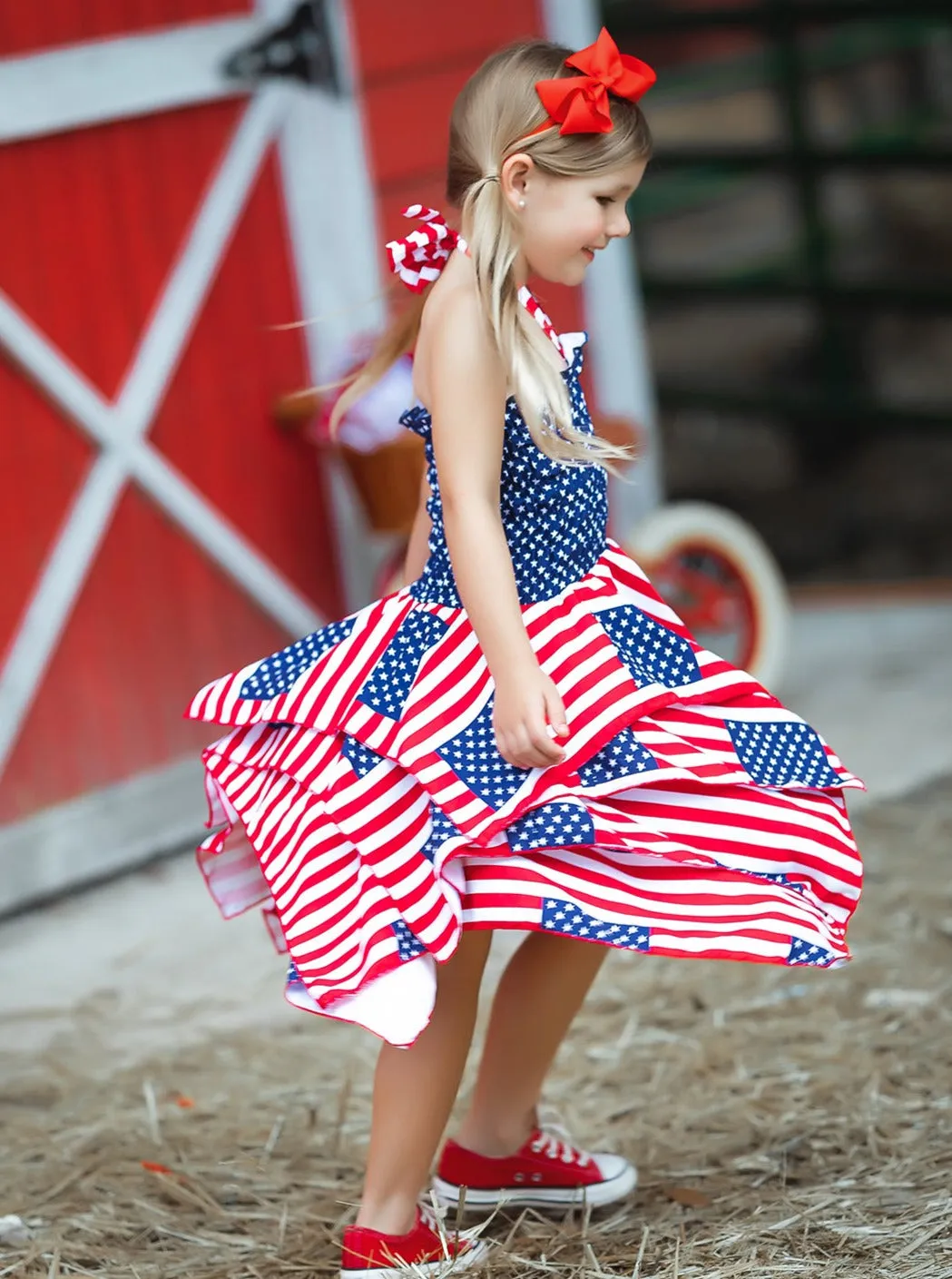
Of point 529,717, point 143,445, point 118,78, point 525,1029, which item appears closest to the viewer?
point 529,717

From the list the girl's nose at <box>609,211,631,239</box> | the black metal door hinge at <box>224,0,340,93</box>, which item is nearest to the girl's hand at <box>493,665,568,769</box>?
the girl's nose at <box>609,211,631,239</box>

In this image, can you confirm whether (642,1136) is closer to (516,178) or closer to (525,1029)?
(525,1029)

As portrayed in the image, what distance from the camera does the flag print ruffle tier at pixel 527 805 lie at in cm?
188

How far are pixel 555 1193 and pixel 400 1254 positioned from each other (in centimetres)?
32

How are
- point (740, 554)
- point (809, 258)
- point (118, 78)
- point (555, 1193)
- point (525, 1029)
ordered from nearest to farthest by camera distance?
1. point (525, 1029)
2. point (555, 1193)
3. point (118, 78)
4. point (740, 554)
5. point (809, 258)

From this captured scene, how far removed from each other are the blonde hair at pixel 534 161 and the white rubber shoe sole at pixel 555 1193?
92cm

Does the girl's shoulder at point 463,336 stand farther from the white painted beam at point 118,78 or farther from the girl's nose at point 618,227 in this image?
the white painted beam at point 118,78

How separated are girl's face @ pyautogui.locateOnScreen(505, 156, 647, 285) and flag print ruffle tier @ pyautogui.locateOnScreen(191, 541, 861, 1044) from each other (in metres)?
0.37

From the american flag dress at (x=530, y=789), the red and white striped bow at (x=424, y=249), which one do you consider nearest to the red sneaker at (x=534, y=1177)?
the american flag dress at (x=530, y=789)

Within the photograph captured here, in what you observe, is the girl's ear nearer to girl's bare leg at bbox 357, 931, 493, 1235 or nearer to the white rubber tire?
girl's bare leg at bbox 357, 931, 493, 1235

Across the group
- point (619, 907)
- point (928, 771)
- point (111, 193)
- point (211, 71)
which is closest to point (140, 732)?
point (111, 193)

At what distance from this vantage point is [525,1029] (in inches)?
85.7

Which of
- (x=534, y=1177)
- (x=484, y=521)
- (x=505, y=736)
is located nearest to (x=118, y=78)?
(x=484, y=521)

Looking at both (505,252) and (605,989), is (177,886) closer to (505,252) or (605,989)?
(605,989)
